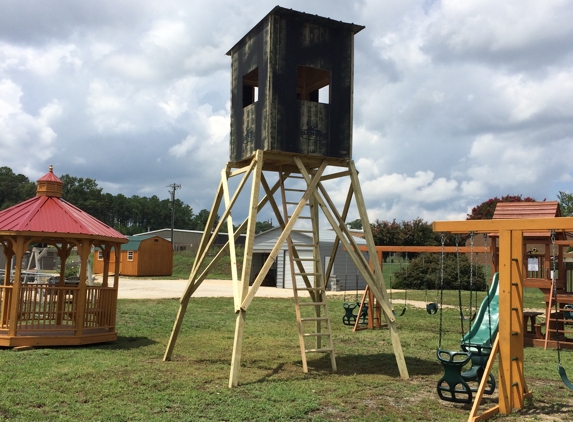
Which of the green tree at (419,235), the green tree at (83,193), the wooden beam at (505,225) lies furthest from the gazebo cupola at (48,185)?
the green tree at (83,193)

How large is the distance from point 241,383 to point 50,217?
6325 mm

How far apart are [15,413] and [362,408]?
412cm

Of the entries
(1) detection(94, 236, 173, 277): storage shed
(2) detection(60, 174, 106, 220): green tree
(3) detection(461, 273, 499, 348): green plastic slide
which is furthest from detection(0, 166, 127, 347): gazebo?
(2) detection(60, 174, 106, 220): green tree

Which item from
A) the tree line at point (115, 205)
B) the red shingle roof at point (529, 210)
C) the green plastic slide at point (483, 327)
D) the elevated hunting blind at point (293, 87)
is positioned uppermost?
the tree line at point (115, 205)

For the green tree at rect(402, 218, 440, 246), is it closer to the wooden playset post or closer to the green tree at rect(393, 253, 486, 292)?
the green tree at rect(393, 253, 486, 292)

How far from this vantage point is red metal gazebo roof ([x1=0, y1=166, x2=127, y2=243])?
11.6 m

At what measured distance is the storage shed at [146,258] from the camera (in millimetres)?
42469

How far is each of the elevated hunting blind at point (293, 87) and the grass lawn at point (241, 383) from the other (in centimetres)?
378

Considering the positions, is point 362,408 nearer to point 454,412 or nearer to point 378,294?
point 454,412

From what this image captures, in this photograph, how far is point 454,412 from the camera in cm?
712

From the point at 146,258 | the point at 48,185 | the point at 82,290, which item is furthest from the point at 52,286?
the point at 146,258

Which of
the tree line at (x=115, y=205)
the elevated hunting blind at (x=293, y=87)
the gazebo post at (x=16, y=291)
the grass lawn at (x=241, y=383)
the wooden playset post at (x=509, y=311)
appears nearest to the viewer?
the grass lawn at (x=241, y=383)

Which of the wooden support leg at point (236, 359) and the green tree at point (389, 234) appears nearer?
the wooden support leg at point (236, 359)

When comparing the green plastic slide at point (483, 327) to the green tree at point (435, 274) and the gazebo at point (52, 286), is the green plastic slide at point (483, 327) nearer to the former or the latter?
the gazebo at point (52, 286)
